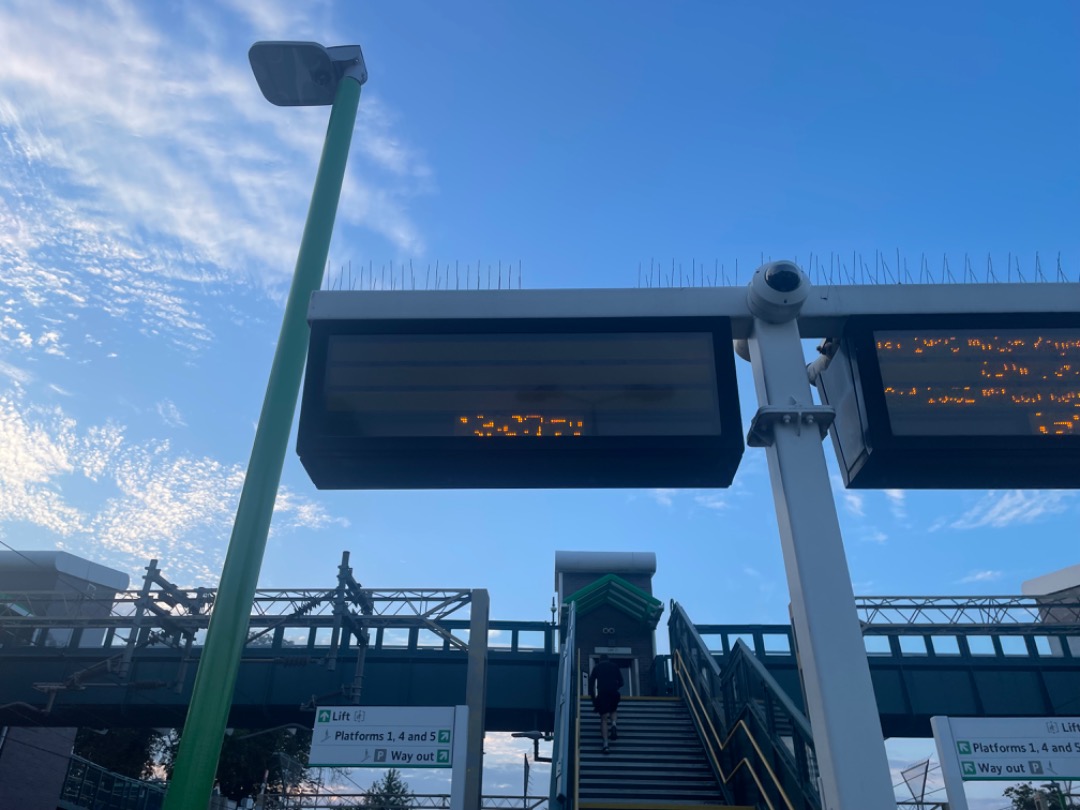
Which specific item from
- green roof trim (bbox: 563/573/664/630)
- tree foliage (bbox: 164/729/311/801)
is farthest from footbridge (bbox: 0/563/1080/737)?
tree foliage (bbox: 164/729/311/801)

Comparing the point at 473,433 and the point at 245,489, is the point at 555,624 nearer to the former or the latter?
the point at 473,433

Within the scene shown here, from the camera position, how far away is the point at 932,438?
6.46m

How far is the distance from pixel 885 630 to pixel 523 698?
9.52m

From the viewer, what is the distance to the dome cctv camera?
6.82 m

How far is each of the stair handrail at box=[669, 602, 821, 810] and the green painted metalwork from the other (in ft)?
17.2

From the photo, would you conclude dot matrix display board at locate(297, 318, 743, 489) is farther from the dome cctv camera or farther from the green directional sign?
the green directional sign

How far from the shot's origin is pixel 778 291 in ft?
22.4

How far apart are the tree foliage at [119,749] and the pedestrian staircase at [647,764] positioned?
135 ft

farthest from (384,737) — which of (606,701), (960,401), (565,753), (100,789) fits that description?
(100,789)

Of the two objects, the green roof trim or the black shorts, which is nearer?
the black shorts

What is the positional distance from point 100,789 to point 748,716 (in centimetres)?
2986

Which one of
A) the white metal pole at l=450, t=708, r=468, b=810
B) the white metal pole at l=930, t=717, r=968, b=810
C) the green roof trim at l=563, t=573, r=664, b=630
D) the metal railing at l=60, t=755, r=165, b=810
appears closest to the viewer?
the white metal pole at l=930, t=717, r=968, b=810

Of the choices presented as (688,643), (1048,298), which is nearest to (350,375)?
(1048,298)

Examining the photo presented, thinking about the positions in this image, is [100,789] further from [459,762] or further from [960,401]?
[960,401]
